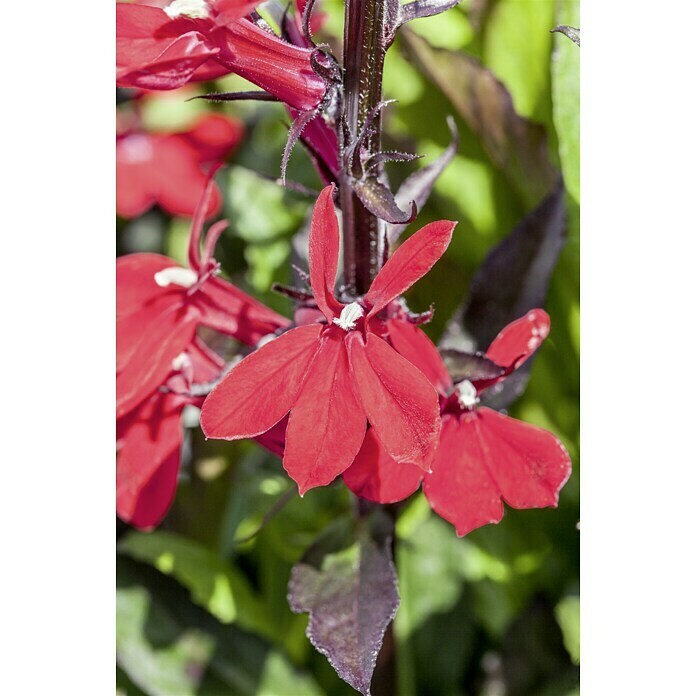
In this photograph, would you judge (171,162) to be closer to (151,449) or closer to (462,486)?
(151,449)

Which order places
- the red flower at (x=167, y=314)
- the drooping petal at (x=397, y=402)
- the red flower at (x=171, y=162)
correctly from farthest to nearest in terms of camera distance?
the red flower at (x=171, y=162) < the red flower at (x=167, y=314) < the drooping petal at (x=397, y=402)

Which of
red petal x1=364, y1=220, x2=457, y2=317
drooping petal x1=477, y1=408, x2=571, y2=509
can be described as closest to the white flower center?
red petal x1=364, y1=220, x2=457, y2=317

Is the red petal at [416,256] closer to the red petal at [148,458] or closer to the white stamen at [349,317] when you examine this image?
the white stamen at [349,317]

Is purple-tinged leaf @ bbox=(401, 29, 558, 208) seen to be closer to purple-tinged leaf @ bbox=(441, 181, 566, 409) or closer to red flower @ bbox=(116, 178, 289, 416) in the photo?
purple-tinged leaf @ bbox=(441, 181, 566, 409)

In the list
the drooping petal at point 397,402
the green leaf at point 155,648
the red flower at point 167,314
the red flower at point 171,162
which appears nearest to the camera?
the drooping petal at point 397,402

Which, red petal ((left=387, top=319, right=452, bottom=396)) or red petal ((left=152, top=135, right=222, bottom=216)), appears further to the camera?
red petal ((left=152, top=135, right=222, bottom=216))

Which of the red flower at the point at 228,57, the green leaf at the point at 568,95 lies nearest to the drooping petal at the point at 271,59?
the red flower at the point at 228,57
